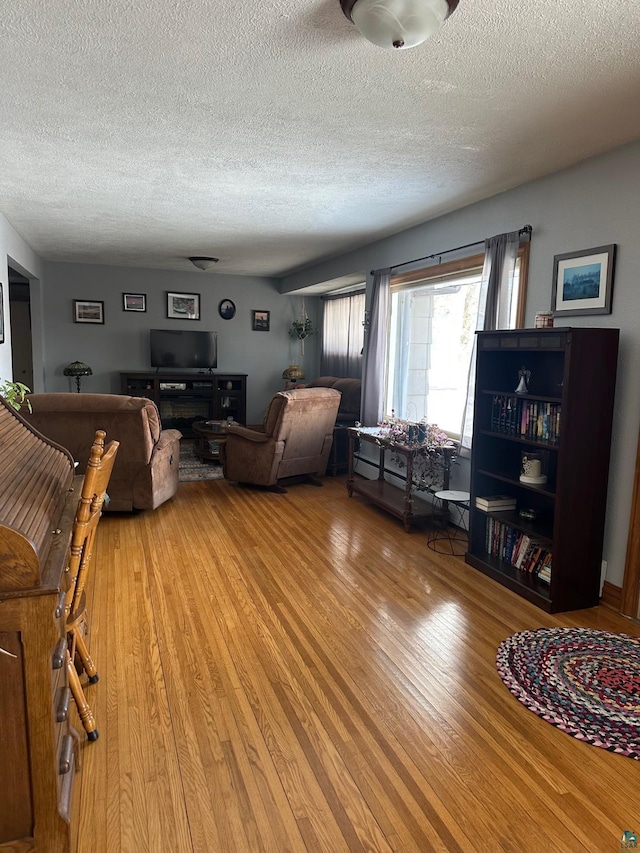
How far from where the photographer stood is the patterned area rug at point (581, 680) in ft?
7.06

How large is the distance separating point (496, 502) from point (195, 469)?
3.95 metres

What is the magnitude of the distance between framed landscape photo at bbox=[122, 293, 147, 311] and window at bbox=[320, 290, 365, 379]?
2.86 meters

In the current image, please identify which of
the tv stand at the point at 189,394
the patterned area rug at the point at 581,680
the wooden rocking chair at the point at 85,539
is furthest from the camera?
the tv stand at the point at 189,394

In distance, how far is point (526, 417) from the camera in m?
3.49

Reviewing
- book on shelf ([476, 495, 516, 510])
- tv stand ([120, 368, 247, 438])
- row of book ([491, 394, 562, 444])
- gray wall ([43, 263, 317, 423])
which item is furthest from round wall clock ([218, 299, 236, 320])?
book on shelf ([476, 495, 516, 510])

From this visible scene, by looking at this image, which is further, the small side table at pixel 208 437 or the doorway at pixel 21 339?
the doorway at pixel 21 339

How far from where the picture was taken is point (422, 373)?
541cm

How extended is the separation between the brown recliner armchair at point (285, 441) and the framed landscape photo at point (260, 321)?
384 centimetres

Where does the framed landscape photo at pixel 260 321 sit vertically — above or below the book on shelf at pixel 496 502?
above

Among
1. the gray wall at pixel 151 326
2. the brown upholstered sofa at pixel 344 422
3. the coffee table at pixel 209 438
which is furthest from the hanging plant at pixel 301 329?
the coffee table at pixel 209 438

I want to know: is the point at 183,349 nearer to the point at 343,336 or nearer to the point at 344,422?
the point at 343,336

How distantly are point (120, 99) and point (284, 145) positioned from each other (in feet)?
3.00

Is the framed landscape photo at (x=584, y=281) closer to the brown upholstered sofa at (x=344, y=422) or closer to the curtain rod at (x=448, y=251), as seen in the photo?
the curtain rod at (x=448, y=251)

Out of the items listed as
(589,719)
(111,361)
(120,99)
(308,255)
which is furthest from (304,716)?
(111,361)
